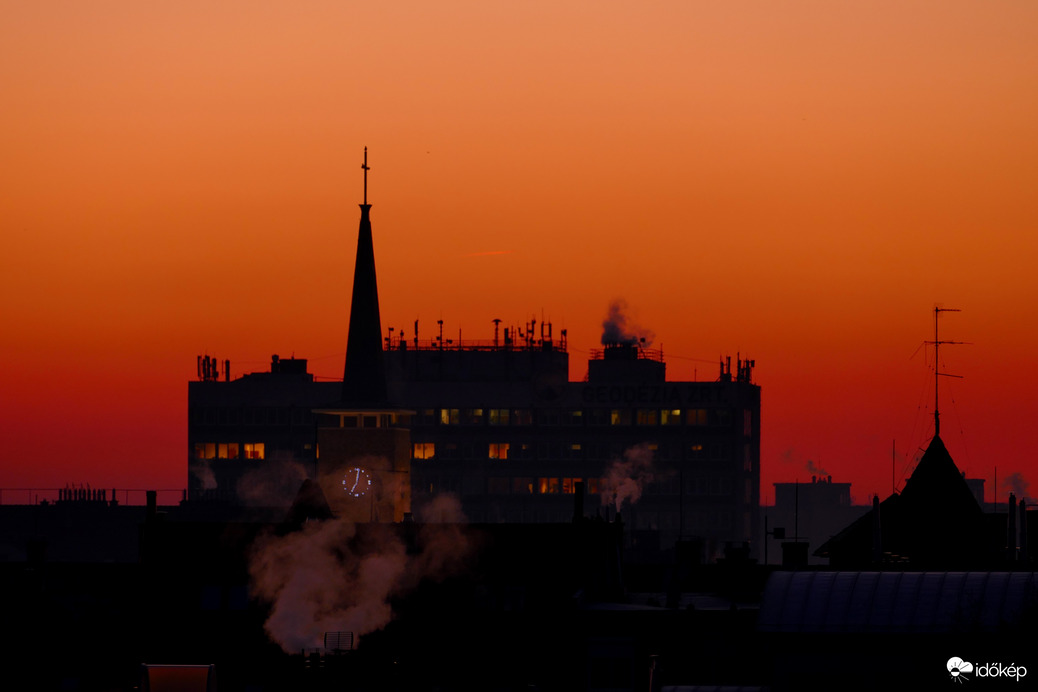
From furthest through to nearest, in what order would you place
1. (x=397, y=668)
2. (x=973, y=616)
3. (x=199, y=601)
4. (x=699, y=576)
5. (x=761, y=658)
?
(x=699, y=576) → (x=199, y=601) → (x=397, y=668) → (x=761, y=658) → (x=973, y=616)

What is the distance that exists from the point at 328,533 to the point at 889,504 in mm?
30299

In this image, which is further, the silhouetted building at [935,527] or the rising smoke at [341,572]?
the silhouetted building at [935,527]

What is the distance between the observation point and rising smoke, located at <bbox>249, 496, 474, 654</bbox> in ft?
355

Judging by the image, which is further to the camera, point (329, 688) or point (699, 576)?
point (699, 576)

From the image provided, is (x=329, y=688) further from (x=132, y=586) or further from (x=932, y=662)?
(x=932, y=662)

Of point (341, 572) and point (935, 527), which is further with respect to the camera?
point (935, 527)

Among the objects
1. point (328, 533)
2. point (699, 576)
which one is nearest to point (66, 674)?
point (328, 533)

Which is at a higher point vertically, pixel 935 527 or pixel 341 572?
pixel 935 527

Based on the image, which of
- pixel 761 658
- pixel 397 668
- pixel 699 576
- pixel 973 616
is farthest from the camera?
pixel 699 576

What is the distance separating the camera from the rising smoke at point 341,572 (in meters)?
108

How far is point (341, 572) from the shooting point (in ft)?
371

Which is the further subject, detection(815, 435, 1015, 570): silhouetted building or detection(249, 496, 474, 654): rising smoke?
detection(815, 435, 1015, 570): silhouetted building

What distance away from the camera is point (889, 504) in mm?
117188

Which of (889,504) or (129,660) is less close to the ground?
(889,504)
